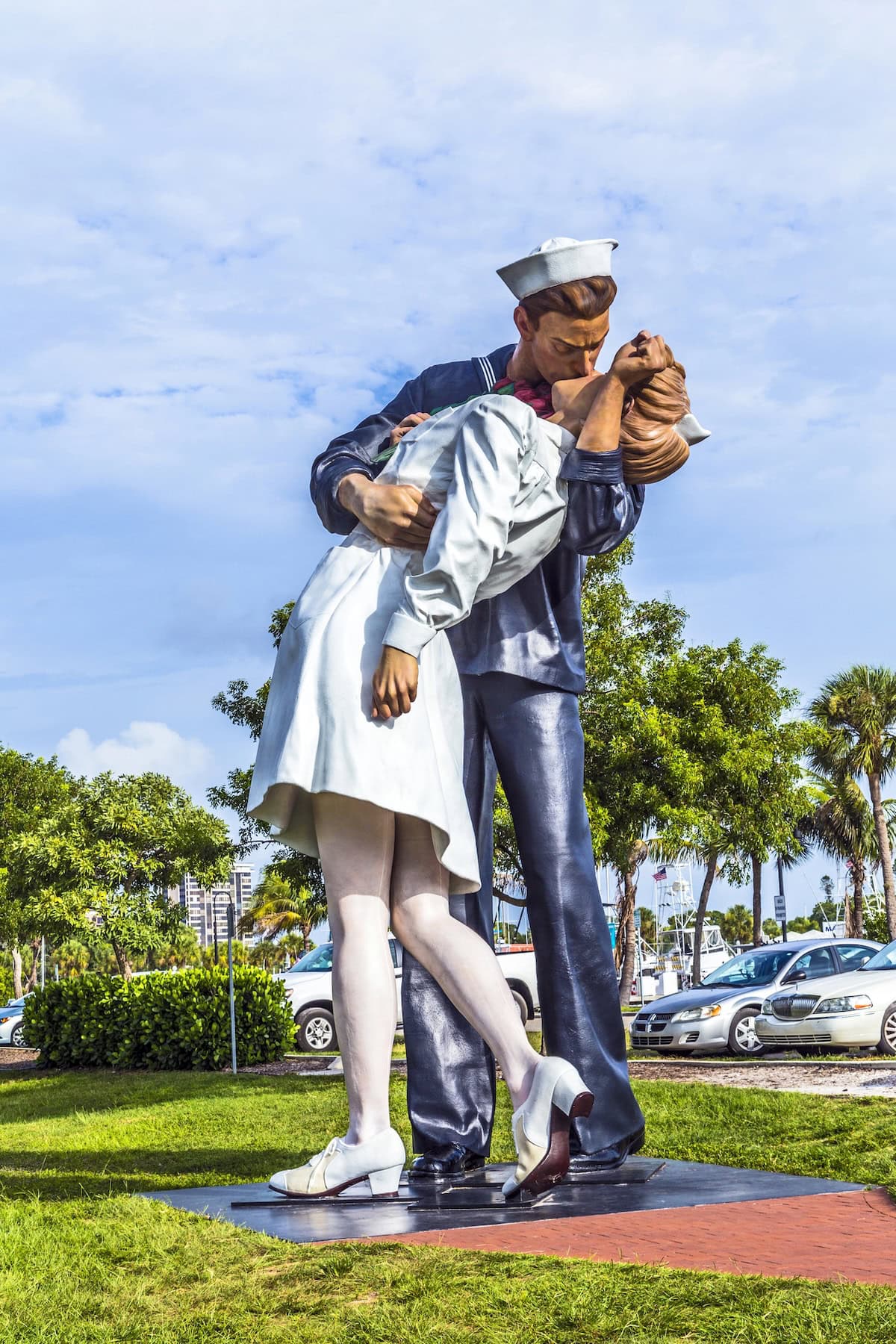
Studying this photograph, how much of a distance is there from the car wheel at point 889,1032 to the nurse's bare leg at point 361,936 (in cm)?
1113

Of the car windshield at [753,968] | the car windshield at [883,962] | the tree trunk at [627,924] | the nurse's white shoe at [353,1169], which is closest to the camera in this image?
the nurse's white shoe at [353,1169]

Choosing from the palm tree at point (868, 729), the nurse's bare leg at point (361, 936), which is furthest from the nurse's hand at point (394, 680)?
the palm tree at point (868, 729)

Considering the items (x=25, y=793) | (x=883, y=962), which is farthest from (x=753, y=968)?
(x=25, y=793)

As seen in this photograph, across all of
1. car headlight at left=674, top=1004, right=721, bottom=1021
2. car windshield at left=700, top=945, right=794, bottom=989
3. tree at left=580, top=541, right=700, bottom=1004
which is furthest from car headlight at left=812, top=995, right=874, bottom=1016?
tree at left=580, top=541, right=700, bottom=1004

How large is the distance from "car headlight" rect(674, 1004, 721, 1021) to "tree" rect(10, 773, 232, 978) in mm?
7633

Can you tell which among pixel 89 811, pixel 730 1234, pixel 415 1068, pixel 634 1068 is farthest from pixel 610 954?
pixel 89 811

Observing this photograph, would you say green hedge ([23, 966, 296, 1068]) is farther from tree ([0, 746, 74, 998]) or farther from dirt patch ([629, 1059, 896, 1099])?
tree ([0, 746, 74, 998])

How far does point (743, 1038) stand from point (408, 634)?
12749 mm

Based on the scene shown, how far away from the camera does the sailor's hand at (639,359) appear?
405 cm

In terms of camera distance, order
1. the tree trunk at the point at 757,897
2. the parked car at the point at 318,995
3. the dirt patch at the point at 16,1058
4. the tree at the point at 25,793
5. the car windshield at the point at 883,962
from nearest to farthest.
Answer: the car windshield at the point at 883,962 < the parked car at the point at 318,995 < the dirt patch at the point at 16,1058 < the tree at the point at 25,793 < the tree trunk at the point at 757,897

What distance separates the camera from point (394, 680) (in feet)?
12.6

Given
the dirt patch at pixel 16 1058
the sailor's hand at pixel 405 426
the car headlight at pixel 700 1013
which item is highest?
the sailor's hand at pixel 405 426

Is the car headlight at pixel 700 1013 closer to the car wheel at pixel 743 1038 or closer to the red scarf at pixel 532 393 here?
the car wheel at pixel 743 1038

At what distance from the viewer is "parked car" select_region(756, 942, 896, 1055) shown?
45.5 feet
